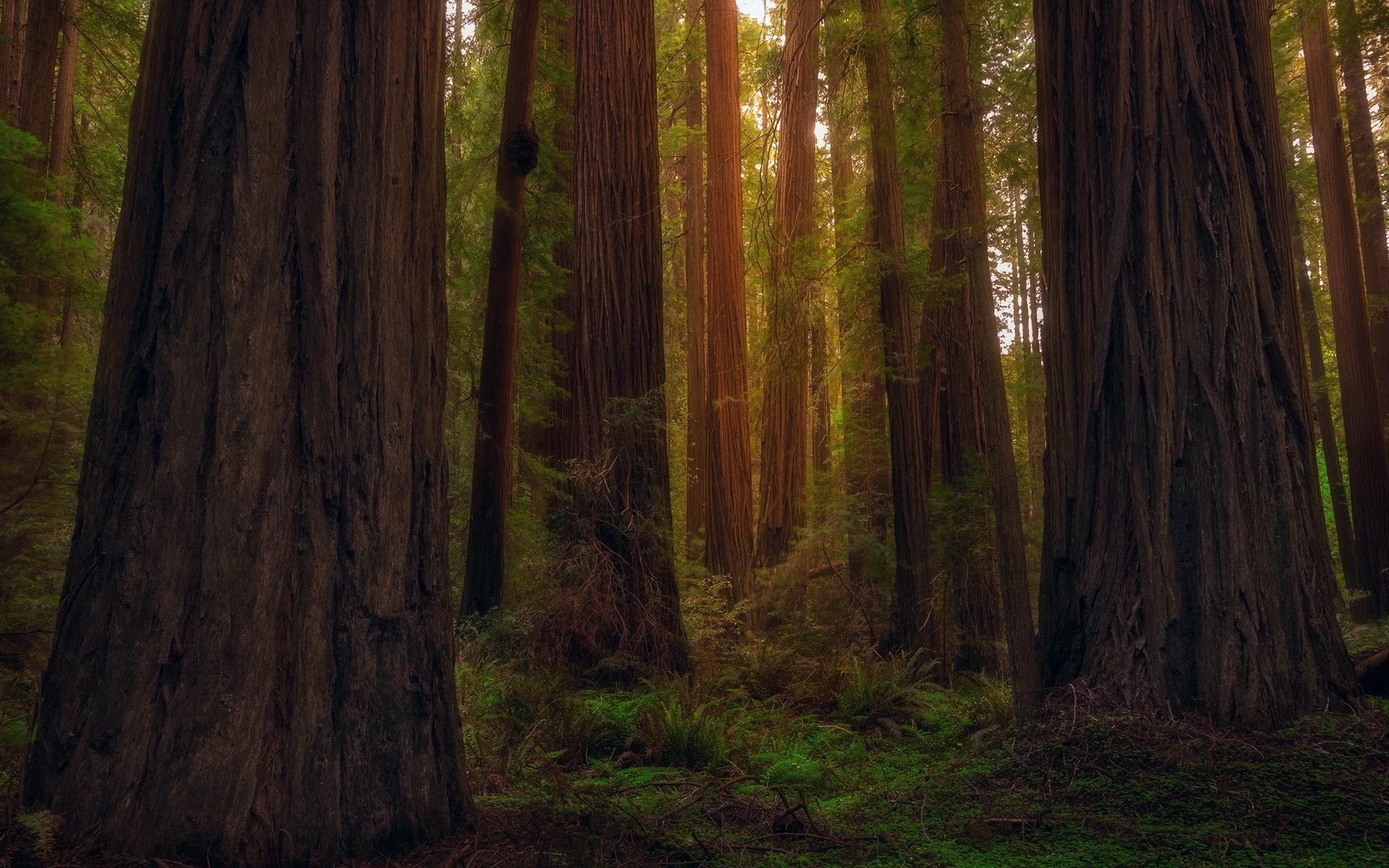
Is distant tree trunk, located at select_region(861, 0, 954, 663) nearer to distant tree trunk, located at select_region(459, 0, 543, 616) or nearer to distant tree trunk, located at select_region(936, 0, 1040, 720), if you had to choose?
distant tree trunk, located at select_region(936, 0, 1040, 720)

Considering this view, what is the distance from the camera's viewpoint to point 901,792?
4.18m

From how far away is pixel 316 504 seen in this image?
2863 mm

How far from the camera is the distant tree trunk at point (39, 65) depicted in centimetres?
866

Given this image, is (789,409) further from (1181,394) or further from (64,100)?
(64,100)

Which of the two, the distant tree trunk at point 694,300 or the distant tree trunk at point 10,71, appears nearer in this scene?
the distant tree trunk at point 10,71

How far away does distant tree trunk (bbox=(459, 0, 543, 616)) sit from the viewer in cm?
906

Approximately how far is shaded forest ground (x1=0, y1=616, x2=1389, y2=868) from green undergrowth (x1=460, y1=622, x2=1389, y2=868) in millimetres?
10

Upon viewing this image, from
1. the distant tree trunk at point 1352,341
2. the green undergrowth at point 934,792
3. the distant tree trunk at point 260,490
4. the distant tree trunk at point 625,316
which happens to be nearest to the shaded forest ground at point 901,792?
the green undergrowth at point 934,792

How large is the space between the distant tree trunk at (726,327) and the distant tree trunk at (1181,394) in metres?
8.69

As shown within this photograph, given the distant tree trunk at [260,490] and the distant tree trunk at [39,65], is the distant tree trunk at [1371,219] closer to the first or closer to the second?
the distant tree trunk at [260,490]

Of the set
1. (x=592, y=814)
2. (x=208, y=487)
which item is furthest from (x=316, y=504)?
(x=592, y=814)

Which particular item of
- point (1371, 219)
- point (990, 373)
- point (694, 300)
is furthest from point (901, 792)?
point (1371, 219)

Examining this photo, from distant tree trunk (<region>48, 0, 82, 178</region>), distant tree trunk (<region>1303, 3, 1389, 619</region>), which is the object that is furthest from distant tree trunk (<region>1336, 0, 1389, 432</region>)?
distant tree trunk (<region>48, 0, 82, 178</region>)

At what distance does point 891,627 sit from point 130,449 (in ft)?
26.7
